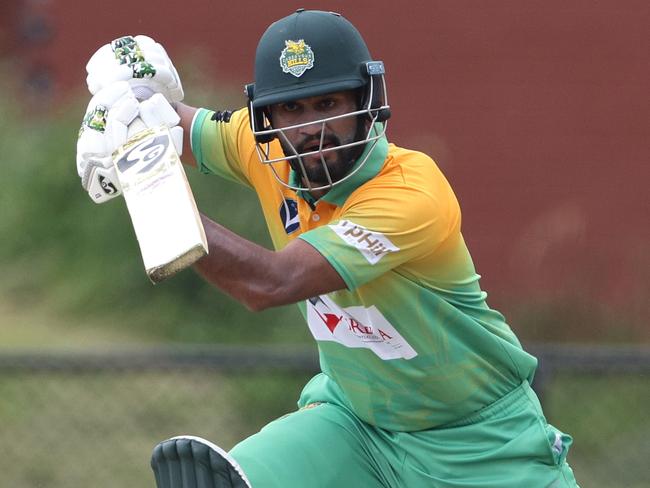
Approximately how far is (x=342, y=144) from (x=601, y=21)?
465 centimetres

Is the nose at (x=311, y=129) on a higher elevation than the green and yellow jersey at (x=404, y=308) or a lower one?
higher

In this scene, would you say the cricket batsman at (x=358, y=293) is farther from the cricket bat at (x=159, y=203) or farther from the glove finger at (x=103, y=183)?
the cricket bat at (x=159, y=203)

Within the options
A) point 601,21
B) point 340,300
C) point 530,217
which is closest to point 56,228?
point 530,217

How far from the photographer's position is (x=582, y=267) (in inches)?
303

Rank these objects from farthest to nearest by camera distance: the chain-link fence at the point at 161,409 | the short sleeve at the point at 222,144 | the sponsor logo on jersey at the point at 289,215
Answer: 1. the chain-link fence at the point at 161,409
2. the short sleeve at the point at 222,144
3. the sponsor logo on jersey at the point at 289,215

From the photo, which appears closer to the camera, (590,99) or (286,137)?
(286,137)

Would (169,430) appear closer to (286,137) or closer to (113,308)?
(113,308)

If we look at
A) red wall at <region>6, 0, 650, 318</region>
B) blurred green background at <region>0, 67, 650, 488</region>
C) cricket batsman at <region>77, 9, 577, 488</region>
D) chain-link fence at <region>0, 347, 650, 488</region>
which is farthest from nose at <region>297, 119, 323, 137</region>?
red wall at <region>6, 0, 650, 318</region>

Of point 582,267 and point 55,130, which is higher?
point 55,130

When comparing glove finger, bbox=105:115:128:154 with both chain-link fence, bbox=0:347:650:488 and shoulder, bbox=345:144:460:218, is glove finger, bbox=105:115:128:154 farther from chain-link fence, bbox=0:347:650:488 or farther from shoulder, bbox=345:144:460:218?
chain-link fence, bbox=0:347:650:488

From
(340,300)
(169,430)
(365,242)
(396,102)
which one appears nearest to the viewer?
(365,242)

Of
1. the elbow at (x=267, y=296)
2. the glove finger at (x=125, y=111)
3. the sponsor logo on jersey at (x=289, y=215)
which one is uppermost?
the glove finger at (x=125, y=111)

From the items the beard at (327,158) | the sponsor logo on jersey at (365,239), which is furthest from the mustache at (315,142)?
the sponsor logo on jersey at (365,239)

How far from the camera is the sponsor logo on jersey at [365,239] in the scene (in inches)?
135
